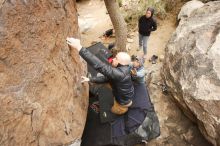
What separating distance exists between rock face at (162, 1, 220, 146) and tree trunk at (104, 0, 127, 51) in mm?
1215

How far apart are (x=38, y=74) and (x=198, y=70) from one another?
2.83 m

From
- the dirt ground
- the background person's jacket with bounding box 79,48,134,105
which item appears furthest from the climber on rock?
the dirt ground

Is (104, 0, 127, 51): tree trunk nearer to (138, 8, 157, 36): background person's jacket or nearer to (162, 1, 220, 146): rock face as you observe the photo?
(138, 8, 157, 36): background person's jacket

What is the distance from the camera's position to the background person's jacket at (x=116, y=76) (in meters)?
4.02

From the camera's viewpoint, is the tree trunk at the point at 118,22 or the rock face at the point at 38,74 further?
the tree trunk at the point at 118,22

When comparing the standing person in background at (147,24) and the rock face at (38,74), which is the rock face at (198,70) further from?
the rock face at (38,74)

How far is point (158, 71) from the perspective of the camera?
6.88 metres

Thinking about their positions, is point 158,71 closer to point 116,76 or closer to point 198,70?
point 198,70

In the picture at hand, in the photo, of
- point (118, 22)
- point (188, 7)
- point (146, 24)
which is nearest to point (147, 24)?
point (146, 24)

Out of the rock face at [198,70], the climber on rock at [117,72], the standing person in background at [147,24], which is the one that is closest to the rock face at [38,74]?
the climber on rock at [117,72]

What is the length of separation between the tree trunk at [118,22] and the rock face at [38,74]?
2.22m

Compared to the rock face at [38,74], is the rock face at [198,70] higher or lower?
lower

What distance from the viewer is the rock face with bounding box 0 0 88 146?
3.31m

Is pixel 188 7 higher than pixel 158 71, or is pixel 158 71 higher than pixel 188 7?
A: pixel 188 7
